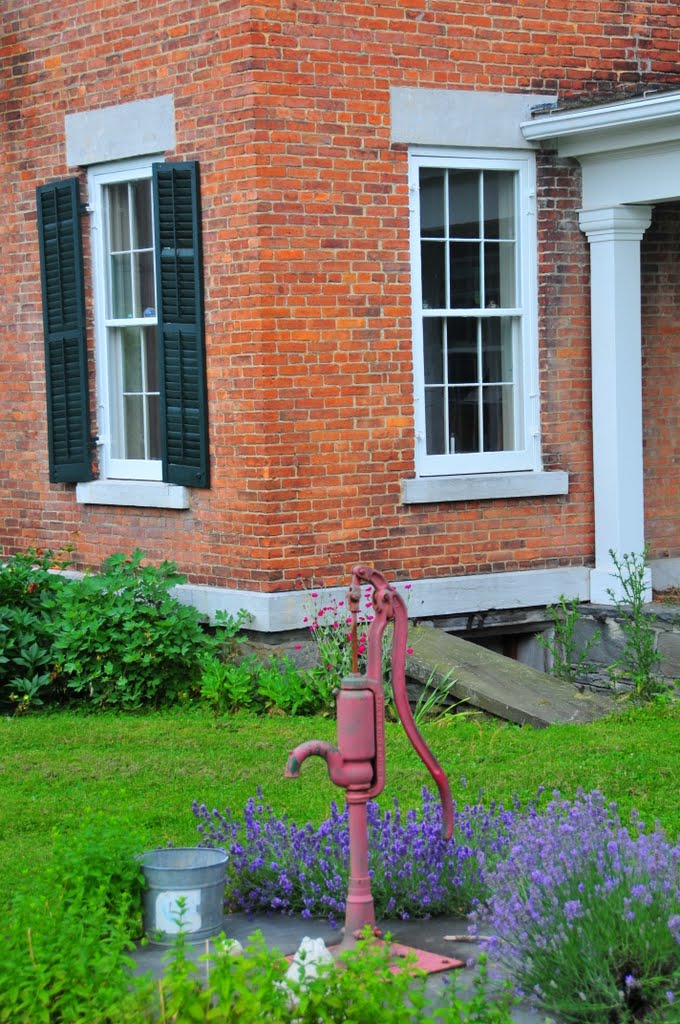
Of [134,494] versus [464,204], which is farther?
[134,494]

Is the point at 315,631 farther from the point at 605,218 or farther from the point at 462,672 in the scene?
the point at 605,218

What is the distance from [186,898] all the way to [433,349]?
614 centimetres

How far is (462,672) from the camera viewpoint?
9.20 meters

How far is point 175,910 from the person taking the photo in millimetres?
4742

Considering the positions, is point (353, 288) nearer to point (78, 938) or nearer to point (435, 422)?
point (435, 422)

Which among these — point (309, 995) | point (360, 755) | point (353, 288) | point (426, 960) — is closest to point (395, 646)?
point (360, 755)

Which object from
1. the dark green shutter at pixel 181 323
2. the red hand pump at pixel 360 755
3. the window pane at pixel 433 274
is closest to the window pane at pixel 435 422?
the window pane at pixel 433 274

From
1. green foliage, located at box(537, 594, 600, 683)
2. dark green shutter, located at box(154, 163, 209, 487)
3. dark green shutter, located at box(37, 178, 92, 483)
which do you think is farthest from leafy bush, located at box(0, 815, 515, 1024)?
dark green shutter, located at box(37, 178, 92, 483)

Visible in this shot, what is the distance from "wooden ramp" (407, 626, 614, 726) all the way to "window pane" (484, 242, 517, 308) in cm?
246

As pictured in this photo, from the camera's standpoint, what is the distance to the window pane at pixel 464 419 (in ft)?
34.1

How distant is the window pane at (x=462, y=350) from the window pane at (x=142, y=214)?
Result: 2.21 metres

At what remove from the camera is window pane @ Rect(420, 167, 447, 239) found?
33.3 feet

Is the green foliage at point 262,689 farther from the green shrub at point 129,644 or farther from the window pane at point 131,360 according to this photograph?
the window pane at point 131,360

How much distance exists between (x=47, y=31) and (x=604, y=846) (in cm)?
862
